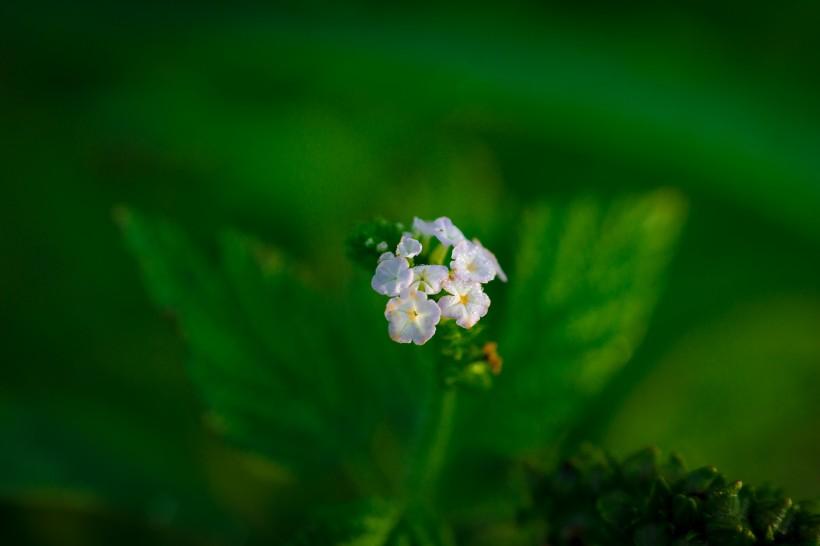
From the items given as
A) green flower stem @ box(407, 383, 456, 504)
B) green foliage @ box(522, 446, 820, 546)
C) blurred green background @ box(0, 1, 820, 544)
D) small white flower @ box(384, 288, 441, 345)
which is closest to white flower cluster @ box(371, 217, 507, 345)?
small white flower @ box(384, 288, 441, 345)

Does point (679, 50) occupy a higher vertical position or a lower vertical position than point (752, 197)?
higher

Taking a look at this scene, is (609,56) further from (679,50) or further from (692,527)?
(692,527)

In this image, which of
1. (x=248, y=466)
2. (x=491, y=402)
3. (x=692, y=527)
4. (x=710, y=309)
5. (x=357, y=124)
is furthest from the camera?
(x=357, y=124)

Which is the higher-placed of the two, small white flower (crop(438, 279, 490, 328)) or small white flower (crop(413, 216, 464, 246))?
small white flower (crop(413, 216, 464, 246))

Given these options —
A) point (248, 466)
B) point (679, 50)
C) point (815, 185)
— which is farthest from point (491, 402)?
point (679, 50)

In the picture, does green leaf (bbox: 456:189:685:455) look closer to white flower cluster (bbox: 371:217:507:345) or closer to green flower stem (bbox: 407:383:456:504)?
green flower stem (bbox: 407:383:456:504)

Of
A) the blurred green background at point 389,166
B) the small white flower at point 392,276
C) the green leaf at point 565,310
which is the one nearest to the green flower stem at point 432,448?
the green leaf at point 565,310
